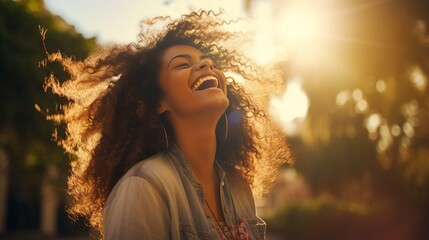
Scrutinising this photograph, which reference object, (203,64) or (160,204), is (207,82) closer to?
(203,64)

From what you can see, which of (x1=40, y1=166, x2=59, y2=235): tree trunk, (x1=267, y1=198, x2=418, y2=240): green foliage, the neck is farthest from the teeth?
(x1=40, y1=166, x2=59, y2=235): tree trunk

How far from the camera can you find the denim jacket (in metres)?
1.72

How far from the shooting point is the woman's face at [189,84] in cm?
218

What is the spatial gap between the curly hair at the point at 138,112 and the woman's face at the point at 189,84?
0.23 feet

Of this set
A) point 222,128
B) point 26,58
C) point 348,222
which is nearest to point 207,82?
point 222,128

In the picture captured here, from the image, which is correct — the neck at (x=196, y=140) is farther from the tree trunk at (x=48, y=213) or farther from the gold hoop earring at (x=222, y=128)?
the tree trunk at (x=48, y=213)

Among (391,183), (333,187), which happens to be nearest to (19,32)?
(391,183)

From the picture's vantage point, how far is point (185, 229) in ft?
6.13

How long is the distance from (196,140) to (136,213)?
0.57 m

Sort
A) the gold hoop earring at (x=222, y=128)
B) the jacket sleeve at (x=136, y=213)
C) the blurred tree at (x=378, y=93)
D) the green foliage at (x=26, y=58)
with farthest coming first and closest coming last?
1. the green foliage at (x=26, y=58)
2. the blurred tree at (x=378, y=93)
3. the gold hoop earring at (x=222, y=128)
4. the jacket sleeve at (x=136, y=213)

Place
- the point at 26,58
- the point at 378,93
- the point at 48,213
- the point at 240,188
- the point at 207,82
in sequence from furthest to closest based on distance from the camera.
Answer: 1. the point at 48,213
2. the point at 378,93
3. the point at 26,58
4. the point at 240,188
5. the point at 207,82

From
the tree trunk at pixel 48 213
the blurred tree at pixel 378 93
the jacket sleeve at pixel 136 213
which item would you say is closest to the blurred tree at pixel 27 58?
the blurred tree at pixel 378 93

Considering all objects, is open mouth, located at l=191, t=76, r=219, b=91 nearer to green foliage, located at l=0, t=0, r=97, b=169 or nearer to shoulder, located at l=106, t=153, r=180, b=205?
shoulder, located at l=106, t=153, r=180, b=205

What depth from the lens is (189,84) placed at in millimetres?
2229
